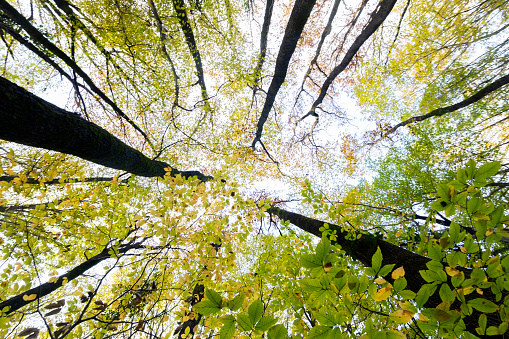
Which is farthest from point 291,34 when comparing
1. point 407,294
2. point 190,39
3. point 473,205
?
point 407,294

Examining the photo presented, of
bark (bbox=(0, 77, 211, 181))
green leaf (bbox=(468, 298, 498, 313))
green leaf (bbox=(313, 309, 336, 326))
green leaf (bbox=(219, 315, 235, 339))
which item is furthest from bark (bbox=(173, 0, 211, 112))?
green leaf (bbox=(468, 298, 498, 313))

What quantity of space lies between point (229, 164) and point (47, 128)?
233 cm

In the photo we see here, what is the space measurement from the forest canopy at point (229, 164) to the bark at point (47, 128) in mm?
18

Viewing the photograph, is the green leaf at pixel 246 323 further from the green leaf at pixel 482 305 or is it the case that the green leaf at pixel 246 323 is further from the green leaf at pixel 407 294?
the green leaf at pixel 482 305

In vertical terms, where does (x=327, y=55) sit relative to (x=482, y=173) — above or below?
above

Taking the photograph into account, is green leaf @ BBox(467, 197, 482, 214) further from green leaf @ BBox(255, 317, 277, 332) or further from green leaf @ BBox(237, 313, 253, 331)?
green leaf @ BBox(237, 313, 253, 331)

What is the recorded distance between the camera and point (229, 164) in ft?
11.0

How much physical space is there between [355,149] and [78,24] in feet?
34.0

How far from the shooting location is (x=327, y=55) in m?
8.85

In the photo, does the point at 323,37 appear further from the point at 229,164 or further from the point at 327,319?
the point at 327,319

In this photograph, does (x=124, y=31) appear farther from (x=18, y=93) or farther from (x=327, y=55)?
(x=327, y=55)

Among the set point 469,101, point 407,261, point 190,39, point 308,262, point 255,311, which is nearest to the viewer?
point 255,311

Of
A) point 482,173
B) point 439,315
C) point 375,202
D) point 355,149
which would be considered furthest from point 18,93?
point 355,149

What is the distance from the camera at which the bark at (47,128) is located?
178cm
